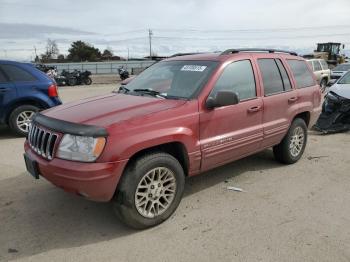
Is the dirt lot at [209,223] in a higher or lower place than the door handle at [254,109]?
lower

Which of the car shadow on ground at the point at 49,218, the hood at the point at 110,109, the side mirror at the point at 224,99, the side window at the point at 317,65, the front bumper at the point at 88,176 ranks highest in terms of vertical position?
the side window at the point at 317,65

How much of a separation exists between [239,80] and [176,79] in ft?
2.66

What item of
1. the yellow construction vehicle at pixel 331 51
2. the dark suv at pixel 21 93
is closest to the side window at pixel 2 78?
the dark suv at pixel 21 93

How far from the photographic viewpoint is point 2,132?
8.57 m

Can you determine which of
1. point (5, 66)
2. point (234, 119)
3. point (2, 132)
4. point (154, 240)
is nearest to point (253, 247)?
point (154, 240)

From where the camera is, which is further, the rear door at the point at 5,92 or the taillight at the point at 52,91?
the taillight at the point at 52,91

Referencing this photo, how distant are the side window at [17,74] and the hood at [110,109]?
4060 mm

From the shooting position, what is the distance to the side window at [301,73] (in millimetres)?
5715

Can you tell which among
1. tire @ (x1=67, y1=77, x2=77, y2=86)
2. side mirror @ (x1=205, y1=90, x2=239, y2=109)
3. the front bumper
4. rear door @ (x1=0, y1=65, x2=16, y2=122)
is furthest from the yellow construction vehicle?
the front bumper

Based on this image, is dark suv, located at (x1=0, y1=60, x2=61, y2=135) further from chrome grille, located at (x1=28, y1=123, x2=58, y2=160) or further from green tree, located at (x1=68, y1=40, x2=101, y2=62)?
green tree, located at (x1=68, y1=40, x2=101, y2=62)

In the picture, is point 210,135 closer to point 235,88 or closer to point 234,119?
point 234,119

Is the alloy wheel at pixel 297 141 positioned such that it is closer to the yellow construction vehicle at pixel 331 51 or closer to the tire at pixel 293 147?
the tire at pixel 293 147

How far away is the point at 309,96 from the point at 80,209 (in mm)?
3920

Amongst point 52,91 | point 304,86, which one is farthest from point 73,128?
point 52,91
